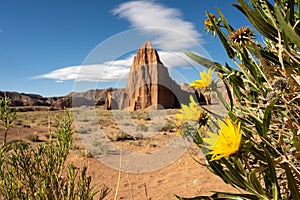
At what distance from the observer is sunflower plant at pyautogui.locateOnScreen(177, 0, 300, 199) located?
0.87 m

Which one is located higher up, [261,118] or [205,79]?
[205,79]

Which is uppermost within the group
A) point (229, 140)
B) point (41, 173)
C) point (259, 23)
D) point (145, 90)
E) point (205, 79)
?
point (145, 90)

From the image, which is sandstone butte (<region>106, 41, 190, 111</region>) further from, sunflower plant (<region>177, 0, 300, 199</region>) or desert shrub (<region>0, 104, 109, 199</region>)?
sunflower plant (<region>177, 0, 300, 199</region>)

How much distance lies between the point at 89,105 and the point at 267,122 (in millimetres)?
36764

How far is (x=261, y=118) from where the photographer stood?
1.13 meters

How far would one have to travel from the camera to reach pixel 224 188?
4.18 meters

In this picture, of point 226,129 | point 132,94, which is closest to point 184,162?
point 226,129

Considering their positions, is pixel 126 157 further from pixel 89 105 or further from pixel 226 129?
pixel 89 105

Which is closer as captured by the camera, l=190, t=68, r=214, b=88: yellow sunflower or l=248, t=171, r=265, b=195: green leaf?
l=248, t=171, r=265, b=195: green leaf

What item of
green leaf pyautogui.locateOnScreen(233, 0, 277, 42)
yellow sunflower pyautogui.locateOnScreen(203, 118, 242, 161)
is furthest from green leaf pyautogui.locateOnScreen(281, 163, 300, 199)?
green leaf pyautogui.locateOnScreen(233, 0, 277, 42)

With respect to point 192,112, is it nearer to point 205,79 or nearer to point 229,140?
point 205,79

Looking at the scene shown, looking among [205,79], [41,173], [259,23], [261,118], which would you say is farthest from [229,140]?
[41,173]

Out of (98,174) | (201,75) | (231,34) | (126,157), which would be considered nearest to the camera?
(231,34)

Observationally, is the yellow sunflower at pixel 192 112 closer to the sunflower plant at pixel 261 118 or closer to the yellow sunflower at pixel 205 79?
the sunflower plant at pixel 261 118
